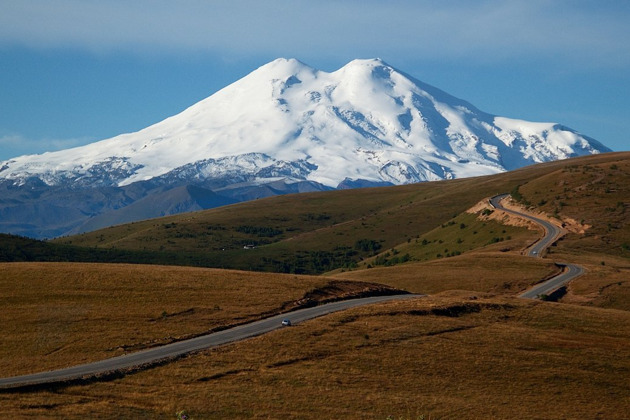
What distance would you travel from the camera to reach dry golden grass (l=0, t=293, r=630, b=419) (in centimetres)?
4206

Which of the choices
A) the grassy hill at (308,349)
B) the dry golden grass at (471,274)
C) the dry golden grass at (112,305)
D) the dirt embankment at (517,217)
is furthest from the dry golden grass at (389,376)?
the dirt embankment at (517,217)

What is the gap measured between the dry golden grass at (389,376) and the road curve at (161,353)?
118 cm

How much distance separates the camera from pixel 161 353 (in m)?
49.2

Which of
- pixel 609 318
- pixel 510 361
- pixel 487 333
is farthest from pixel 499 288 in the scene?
pixel 510 361

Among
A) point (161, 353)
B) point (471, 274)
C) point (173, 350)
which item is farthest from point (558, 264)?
point (161, 353)

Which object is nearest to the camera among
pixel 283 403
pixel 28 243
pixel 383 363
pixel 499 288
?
pixel 283 403

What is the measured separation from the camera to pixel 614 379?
51656 millimetres

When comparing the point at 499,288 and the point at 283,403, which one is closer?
the point at 283,403

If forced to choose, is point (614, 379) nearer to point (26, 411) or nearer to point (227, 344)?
point (227, 344)

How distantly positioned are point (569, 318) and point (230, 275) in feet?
95.6

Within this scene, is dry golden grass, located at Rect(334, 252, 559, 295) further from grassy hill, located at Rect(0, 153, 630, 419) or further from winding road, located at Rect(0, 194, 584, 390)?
winding road, located at Rect(0, 194, 584, 390)

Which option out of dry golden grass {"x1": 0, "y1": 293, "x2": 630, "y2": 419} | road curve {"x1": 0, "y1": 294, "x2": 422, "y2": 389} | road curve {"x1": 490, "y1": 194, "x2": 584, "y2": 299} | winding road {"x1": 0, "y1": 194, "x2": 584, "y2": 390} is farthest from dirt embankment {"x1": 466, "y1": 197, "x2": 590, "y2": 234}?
road curve {"x1": 0, "y1": 294, "x2": 422, "y2": 389}

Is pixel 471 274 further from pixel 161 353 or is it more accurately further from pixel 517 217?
pixel 517 217

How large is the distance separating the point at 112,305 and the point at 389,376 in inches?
874
